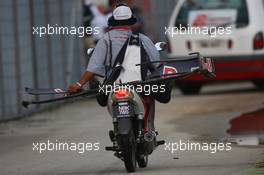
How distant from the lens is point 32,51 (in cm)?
1808

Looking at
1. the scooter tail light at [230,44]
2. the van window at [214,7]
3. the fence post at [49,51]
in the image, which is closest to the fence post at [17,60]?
the fence post at [49,51]

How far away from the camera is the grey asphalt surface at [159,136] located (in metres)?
11.2

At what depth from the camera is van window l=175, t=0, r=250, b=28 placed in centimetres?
1980

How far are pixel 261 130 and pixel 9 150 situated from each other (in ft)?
11.3

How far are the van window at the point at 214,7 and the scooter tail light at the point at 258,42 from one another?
32 centimetres

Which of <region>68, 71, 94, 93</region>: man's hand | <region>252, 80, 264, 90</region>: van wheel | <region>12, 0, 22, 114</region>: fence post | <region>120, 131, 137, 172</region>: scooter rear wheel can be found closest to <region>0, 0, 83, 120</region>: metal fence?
<region>12, 0, 22, 114</region>: fence post

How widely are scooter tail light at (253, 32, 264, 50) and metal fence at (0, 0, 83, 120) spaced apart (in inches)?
130

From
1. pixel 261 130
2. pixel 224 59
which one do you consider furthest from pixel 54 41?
pixel 261 130

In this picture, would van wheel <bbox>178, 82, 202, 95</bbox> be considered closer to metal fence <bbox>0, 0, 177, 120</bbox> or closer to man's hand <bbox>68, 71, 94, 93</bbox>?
metal fence <bbox>0, 0, 177, 120</bbox>

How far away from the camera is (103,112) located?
1775 cm

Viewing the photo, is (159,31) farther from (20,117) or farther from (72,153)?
(72,153)

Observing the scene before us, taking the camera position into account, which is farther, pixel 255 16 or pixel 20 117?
pixel 255 16

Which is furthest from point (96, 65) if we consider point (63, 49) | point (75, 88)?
point (63, 49)

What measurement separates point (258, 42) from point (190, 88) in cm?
180
